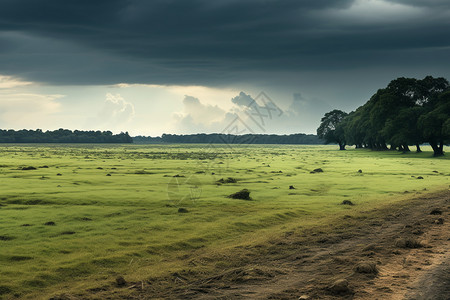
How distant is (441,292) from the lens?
845 centimetres

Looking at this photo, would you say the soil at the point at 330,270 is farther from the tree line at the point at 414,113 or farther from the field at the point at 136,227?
the tree line at the point at 414,113

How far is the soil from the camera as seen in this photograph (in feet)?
29.1

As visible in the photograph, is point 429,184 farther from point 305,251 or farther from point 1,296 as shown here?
point 1,296

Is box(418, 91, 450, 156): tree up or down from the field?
up

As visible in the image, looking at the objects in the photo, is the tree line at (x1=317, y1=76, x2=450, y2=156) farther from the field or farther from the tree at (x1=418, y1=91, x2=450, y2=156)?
the field

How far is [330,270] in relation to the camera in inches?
412

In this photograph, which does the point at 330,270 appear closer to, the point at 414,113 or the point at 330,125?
the point at 414,113

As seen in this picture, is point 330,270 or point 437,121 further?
point 437,121

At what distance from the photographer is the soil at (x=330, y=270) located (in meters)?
8.87

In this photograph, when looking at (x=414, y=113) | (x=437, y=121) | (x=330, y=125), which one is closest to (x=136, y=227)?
(x=437, y=121)

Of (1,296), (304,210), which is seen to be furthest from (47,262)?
(304,210)

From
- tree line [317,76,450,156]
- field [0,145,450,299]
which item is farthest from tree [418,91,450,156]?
field [0,145,450,299]

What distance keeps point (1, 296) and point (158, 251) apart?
4.48 meters

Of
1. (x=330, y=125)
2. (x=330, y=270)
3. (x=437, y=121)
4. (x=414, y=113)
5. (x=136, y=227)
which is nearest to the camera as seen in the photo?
(x=330, y=270)
